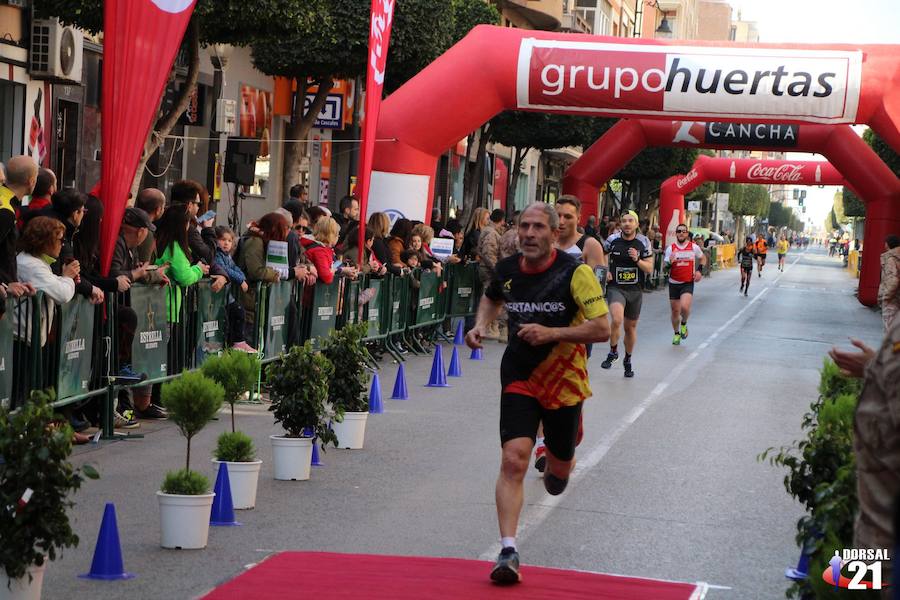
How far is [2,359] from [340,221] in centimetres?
1050

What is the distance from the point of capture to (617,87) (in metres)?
22.4

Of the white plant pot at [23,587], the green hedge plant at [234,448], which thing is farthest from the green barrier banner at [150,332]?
the white plant pot at [23,587]

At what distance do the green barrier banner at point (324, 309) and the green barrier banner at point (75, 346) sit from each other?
5.01 metres

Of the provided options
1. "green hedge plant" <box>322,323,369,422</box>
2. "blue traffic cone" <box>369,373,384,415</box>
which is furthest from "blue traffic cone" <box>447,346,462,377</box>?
"green hedge plant" <box>322,323,369,422</box>

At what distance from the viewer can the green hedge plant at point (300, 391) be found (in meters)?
9.60

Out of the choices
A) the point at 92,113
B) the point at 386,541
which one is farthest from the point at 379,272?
the point at 386,541

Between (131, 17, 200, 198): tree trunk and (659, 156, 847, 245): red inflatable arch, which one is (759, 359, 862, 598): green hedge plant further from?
(659, 156, 847, 245): red inflatable arch

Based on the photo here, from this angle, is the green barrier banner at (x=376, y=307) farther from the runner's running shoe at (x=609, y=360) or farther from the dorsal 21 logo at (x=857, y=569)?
the dorsal 21 logo at (x=857, y=569)

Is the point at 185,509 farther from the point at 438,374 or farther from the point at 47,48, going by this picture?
the point at 47,48

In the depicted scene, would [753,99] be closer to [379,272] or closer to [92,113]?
[379,272]

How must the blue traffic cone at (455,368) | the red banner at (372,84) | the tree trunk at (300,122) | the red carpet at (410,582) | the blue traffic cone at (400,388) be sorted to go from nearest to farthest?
the red carpet at (410,582)
the blue traffic cone at (400,388)
the blue traffic cone at (455,368)
the red banner at (372,84)
the tree trunk at (300,122)

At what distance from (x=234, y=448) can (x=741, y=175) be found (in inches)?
1623

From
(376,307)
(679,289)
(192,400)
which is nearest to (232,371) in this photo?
(192,400)

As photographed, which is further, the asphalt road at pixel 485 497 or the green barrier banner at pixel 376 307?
the green barrier banner at pixel 376 307
